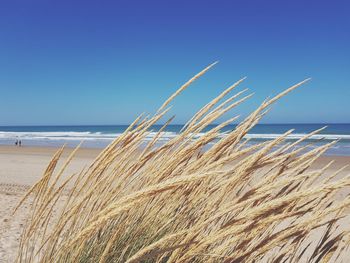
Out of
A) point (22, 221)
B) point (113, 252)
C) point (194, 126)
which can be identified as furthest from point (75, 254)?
point (22, 221)

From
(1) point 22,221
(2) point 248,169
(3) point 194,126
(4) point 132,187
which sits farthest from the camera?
(1) point 22,221

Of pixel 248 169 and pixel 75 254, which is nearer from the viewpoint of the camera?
pixel 248 169

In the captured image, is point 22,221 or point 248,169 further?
point 22,221

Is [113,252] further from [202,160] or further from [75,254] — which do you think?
[202,160]

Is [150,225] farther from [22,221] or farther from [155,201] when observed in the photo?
[22,221]

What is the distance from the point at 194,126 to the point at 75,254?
2.32 feet

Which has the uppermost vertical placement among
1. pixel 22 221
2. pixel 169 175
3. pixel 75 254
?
pixel 169 175

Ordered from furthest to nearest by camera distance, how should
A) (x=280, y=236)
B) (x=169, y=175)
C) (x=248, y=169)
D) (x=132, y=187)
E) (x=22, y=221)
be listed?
(x=22, y=221) < (x=132, y=187) < (x=169, y=175) < (x=248, y=169) < (x=280, y=236)

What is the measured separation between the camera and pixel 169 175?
5.29 ft

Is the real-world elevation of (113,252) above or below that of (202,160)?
below

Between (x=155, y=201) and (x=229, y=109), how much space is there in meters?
0.54

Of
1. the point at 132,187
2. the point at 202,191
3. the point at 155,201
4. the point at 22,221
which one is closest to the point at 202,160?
the point at 202,191

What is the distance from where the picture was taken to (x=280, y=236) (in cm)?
114

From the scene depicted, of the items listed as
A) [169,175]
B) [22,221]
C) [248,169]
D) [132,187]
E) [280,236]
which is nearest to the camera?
[280,236]
